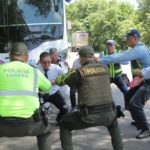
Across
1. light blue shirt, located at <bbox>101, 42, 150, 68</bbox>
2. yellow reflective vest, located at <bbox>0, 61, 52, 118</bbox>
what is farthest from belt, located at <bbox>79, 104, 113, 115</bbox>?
light blue shirt, located at <bbox>101, 42, 150, 68</bbox>

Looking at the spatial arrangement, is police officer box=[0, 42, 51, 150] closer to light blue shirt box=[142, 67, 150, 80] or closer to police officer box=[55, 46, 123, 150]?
police officer box=[55, 46, 123, 150]

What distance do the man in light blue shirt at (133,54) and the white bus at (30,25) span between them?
4.27 m

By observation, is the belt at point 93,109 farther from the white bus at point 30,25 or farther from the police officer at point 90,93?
the white bus at point 30,25

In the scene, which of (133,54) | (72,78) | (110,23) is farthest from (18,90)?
(110,23)

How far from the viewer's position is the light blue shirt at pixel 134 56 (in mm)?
7562

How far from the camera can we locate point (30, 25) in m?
12.1

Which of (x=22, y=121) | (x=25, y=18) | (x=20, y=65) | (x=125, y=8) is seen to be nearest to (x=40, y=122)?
(x=22, y=121)

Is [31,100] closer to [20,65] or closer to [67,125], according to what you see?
[20,65]

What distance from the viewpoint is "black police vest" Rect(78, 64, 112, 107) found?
6.18m

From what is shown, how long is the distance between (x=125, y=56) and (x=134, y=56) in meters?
0.20

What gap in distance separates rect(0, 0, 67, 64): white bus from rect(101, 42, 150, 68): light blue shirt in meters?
4.47

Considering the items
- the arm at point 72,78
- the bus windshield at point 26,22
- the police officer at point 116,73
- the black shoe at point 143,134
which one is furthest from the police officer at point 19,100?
the bus windshield at point 26,22

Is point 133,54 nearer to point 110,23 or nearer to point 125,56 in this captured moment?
point 125,56

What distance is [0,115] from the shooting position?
18.1 ft
